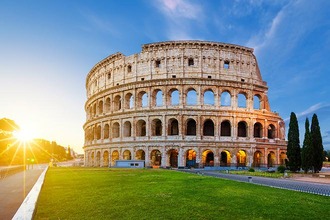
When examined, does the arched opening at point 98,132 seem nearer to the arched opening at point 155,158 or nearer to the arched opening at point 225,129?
the arched opening at point 155,158

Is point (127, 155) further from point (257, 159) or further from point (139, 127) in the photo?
point (257, 159)

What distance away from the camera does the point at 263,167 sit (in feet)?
140

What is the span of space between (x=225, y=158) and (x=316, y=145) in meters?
15.9

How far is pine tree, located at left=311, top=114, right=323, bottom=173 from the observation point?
101 ft

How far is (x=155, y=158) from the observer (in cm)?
4525

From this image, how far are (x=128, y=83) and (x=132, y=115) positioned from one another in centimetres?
521

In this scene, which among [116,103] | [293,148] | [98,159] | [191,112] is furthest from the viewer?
[98,159]

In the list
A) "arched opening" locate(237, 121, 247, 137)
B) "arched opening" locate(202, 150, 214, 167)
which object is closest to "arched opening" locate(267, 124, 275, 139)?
"arched opening" locate(237, 121, 247, 137)

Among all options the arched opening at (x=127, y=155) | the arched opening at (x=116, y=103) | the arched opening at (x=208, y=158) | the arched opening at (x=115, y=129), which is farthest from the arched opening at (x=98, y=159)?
the arched opening at (x=208, y=158)

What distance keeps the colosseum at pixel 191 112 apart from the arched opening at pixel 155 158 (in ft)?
0.51

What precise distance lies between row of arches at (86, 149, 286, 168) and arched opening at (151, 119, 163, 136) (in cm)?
297

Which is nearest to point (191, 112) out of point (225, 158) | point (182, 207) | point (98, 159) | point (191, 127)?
point (191, 127)

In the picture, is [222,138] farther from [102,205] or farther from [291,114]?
[102,205]

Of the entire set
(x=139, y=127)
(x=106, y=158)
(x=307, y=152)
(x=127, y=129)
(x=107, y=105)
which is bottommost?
(x=106, y=158)
